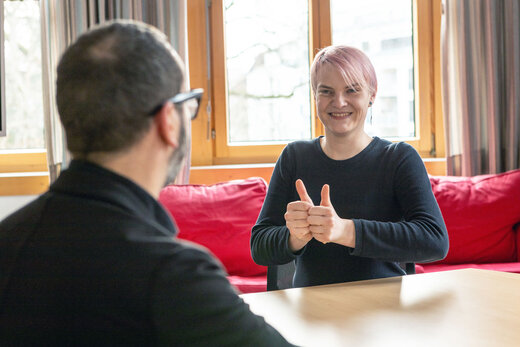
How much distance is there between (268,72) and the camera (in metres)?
3.34

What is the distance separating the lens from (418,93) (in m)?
3.33

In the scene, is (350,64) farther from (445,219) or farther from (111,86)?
(445,219)

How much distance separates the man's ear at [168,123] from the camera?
67 centimetres

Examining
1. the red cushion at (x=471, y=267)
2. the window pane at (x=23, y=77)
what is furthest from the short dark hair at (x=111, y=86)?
the window pane at (x=23, y=77)

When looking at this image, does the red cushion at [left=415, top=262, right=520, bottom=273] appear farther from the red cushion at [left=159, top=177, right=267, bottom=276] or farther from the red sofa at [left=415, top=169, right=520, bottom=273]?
the red cushion at [left=159, top=177, right=267, bottom=276]

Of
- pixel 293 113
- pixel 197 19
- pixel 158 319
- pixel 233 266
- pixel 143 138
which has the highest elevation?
pixel 197 19

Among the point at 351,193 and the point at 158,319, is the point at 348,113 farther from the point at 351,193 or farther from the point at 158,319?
the point at 158,319

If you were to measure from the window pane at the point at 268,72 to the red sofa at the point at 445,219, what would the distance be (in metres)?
0.59

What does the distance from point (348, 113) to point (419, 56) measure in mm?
1829

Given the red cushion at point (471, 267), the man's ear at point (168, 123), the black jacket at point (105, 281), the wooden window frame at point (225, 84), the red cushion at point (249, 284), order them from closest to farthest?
the black jacket at point (105, 281) < the man's ear at point (168, 123) < the red cushion at point (249, 284) < the red cushion at point (471, 267) < the wooden window frame at point (225, 84)

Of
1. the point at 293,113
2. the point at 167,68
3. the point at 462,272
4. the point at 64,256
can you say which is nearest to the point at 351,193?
the point at 462,272

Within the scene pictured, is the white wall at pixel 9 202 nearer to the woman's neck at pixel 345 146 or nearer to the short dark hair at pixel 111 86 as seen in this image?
the woman's neck at pixel 345 146

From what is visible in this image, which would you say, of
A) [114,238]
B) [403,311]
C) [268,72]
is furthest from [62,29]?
[114,238]

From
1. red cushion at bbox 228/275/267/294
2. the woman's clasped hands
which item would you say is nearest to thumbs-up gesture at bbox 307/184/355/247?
the woman's clasped hands
